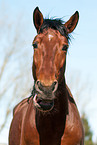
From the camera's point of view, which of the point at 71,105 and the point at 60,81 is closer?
the point at 60,81

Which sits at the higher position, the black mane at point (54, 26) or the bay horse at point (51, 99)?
the black mane at point (54, 26)

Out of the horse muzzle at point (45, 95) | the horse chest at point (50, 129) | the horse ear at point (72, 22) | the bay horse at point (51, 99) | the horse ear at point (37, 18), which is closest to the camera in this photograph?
the horse muzzle at point (45, 95)

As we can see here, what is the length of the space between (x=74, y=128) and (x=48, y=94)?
0.97 meters

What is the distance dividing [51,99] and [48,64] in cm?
49

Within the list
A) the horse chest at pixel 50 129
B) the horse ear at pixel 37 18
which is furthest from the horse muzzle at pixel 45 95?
the horse ear at pixel 37 18

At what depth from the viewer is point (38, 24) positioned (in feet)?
13.7

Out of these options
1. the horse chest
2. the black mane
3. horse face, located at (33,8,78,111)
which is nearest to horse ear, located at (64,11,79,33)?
the black mane

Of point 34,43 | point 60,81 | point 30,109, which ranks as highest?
point 34,43

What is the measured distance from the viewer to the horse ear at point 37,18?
4113 mm

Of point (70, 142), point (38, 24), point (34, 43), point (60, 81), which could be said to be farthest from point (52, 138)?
point (38, 24)

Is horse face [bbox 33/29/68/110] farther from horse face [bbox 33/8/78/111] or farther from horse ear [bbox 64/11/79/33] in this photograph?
horse ear [bbox 64/11/79/33]

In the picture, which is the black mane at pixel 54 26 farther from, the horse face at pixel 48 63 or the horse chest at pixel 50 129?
the horse chest at pixel 50 129

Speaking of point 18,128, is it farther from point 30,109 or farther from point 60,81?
point 60,81

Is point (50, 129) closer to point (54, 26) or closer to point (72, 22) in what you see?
point (54, 26)
